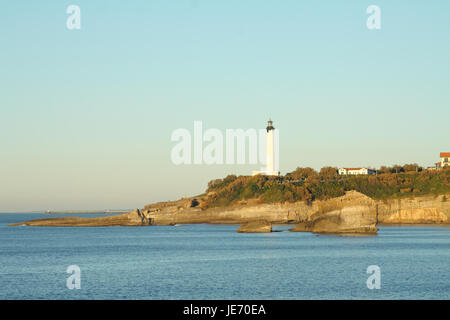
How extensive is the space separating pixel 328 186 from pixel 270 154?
20.9 meters

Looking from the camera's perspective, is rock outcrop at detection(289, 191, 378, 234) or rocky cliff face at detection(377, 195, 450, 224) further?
rocky cliff face at detection(377, 195, 450, 224)

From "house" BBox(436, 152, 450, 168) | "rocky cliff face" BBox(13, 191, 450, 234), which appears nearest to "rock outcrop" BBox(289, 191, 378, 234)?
"rocky cliff face" BBox(13, 191, 450, 234)

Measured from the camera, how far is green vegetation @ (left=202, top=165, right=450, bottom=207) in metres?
160

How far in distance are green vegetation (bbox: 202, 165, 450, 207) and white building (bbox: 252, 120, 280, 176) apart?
3811 mm

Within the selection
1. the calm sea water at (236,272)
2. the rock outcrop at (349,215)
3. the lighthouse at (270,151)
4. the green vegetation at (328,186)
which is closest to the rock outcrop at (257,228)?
the rock outcrop at (349,215)

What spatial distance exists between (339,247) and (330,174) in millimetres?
117401

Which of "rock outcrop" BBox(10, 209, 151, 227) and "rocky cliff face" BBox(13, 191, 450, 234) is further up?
"rocky cliff face" BBox(13, 191, 450, 234)

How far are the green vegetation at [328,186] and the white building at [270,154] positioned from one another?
3.81 metres

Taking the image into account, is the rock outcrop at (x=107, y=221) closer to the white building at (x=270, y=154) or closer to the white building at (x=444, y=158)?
the white building at (x=270, y=154)

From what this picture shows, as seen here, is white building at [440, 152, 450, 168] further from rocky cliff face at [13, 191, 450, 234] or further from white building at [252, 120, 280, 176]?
white building at [252, 120, 280, 176]

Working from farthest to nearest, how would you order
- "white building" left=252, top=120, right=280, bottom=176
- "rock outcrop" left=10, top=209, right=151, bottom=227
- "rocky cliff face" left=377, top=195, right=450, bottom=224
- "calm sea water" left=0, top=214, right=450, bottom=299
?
"rock outcrop" left=10, top=209, right=151, bottom=227 → "white building" left=252, top=120, right=280, bottom=176 → "rocky cliff face" left=377, top=195, right=450, bottom=224 → "calm sea water" left=0, top=214, right=450, bottom=299
